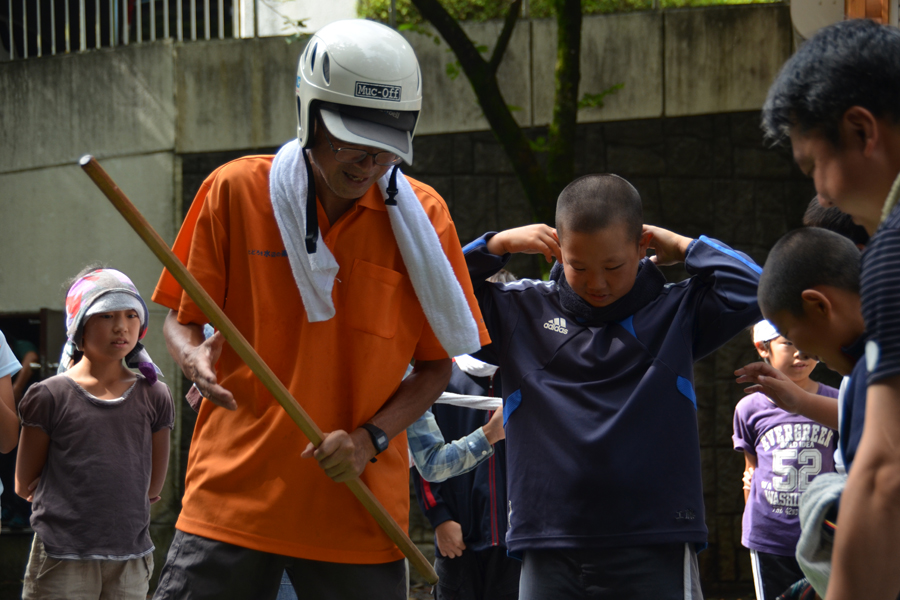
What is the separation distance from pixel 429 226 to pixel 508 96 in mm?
5362

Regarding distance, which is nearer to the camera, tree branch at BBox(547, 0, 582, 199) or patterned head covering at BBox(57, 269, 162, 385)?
patterned head covering at BBox(57, 269, 162, 385)

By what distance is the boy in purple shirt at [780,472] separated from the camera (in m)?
4.35

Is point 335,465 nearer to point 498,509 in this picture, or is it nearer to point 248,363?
point 248,363

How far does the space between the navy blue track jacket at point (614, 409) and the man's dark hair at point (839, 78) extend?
125 cm

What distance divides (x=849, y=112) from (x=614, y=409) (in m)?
1.39

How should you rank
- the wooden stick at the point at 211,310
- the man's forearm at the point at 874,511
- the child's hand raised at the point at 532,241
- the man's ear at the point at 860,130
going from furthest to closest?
the child's hand raised at the point at 532,241 < the wooden stick at the point at 211,310 < the man's ear at the point at 860,130 < the man's forearm at the point at 874,511

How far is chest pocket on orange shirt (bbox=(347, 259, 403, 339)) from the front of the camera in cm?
239

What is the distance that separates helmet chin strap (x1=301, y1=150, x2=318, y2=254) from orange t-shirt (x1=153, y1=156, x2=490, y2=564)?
59 millimetres

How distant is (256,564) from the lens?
2266 millimetres

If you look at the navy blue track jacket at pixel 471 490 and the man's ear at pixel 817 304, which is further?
the navy blue track jacket at pixel 471 490

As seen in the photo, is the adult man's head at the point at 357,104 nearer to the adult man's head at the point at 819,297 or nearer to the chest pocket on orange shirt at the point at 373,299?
the chest pocket on orange shirt at the point at 373,299

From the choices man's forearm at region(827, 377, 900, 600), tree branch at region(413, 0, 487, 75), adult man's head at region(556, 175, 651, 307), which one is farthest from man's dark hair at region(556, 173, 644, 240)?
tree branch at region(413, 0, 487, 75)

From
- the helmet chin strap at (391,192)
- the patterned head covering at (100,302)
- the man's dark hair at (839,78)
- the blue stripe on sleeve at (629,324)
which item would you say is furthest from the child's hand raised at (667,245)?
the patterned head covering at (100,302)

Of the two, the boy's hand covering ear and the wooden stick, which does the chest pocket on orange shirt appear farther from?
the boy's hand covering ear
